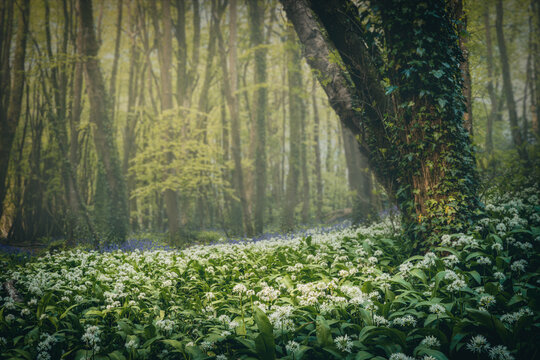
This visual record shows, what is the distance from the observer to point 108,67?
18.8 metres

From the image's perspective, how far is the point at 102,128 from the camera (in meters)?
9.82

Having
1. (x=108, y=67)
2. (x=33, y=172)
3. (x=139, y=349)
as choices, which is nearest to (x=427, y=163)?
(x=139, y=349)

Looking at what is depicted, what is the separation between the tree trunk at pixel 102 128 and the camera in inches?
380

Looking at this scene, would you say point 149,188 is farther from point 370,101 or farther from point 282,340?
point 282,340

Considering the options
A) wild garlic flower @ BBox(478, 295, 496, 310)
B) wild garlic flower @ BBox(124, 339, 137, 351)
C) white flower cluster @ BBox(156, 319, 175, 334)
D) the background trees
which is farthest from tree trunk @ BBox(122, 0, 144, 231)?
wild garlic flower @ BBox(478, 295, 496, 310)

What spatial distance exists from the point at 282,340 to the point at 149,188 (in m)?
10.6

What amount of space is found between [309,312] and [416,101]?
3.22 meters

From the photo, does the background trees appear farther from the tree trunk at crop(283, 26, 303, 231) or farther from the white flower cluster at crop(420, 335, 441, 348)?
the white flower cluster at crop(420, 335, 441, 348)

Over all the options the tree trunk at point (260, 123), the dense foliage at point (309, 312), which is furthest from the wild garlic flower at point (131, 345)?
the tree trunk at point (260, 123)

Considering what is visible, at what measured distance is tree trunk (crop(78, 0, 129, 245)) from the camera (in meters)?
9.64

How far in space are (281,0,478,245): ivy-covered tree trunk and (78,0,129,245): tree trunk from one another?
8.40 m

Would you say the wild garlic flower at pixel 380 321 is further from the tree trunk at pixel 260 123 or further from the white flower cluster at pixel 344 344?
the tree trunk at pixel 260 123

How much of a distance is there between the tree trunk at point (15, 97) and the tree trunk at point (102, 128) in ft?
8.17

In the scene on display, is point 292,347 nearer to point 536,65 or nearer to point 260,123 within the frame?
point 260,123
